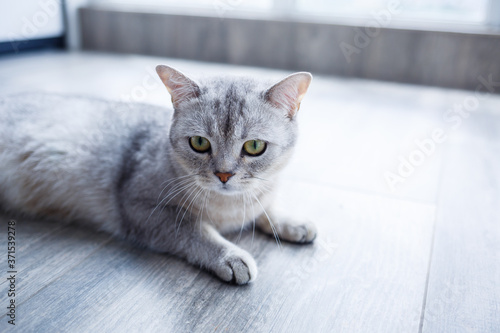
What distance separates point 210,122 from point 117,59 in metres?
3.12

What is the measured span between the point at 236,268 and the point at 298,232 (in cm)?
29

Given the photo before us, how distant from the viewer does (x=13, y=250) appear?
4.20 feet

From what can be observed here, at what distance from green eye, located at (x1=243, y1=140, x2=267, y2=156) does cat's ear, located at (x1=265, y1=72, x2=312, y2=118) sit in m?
0.14

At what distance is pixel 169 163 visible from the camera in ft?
4.49

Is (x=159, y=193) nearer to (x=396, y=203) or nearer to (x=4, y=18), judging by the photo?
(x=396, y=203)

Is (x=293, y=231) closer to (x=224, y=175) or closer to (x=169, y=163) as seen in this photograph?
(x=224, y=175)

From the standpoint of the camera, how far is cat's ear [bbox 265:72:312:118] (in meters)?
1.21

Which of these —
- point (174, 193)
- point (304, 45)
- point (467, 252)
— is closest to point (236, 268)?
point (174, 193)

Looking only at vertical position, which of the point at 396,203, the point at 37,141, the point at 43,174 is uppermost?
the point at 37,141

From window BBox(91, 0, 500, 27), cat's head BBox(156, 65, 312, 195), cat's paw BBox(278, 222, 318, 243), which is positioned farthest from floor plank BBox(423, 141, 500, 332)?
window BBox(91, 0, 500, 27)

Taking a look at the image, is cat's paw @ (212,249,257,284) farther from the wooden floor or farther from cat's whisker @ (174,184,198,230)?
cat's whisker @ (174,184,198,230)

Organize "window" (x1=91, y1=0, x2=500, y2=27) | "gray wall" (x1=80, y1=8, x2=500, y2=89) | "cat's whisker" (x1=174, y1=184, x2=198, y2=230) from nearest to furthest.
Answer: "cat's whisker" (x1=174, y1=184, x2=198, y2=230) → "gray wall" (x1=80, y1=8, x2=500, y2=89) → "window" (x1=91, y1=0, x2=500, y2=27)

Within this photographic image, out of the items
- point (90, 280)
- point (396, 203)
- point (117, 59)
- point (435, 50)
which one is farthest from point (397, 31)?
point (90, 280)

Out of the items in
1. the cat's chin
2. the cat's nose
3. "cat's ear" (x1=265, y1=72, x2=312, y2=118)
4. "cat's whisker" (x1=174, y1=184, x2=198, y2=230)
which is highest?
"cat's ear" (x1=265, y1=72, x2=312, y2=118)
